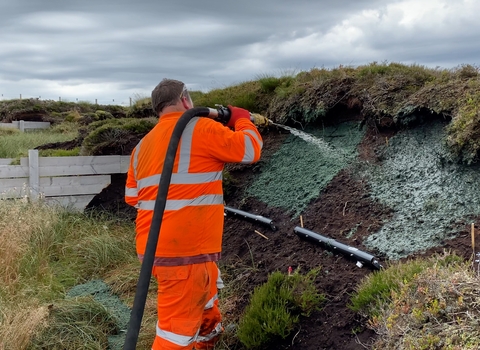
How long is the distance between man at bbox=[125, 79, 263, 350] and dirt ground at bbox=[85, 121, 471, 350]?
2.65ft

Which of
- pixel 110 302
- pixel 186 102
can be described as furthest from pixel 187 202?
pixel 110 302

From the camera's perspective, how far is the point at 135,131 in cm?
990

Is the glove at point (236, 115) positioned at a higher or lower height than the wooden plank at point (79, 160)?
higher

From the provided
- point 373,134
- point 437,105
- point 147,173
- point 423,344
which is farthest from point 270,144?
point 423,344

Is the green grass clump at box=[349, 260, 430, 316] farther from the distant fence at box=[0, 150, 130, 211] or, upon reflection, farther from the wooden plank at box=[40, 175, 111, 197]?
the wooden plank at box=[40, 175, 111, 197]

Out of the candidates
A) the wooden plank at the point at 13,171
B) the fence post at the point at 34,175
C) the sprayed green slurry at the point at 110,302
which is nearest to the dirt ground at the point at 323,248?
the sprayed green slurry at the point at 110,302

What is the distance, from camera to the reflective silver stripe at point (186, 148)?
3.65 metres

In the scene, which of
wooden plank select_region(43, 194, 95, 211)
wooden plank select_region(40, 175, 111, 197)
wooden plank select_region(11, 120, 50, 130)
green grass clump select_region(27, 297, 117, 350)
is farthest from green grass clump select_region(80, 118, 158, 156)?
wooden plank select_region(11, 120, 50, 130)

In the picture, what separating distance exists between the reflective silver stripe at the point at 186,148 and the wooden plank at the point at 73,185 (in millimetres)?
5385

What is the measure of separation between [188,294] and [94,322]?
1.33m

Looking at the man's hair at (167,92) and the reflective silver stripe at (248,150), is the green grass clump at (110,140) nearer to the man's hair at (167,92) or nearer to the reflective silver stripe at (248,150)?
the man's hair at (167,92)

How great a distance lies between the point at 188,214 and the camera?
3678 millimetres

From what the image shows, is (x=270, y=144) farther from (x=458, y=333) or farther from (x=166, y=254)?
(x=458, y=333)

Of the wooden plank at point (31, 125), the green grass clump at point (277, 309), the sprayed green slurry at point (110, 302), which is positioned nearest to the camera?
the green grass clump at point (277, 309)
